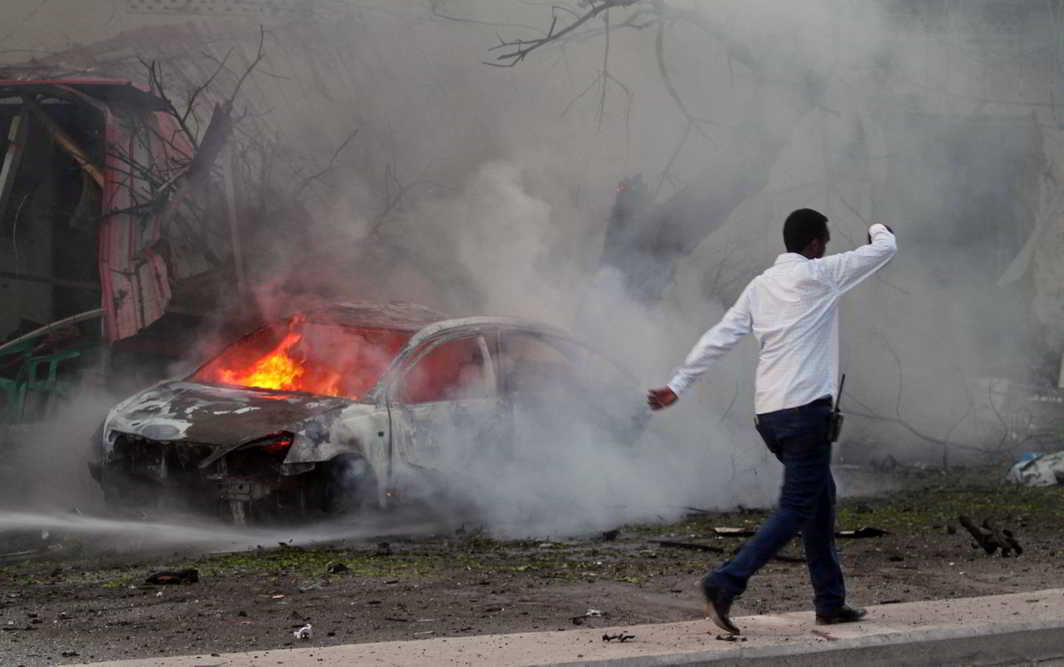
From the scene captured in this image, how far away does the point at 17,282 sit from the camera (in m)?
11.4

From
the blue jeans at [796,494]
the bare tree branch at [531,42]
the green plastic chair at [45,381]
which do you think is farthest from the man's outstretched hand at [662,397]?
the bare tree branch at [531,42]

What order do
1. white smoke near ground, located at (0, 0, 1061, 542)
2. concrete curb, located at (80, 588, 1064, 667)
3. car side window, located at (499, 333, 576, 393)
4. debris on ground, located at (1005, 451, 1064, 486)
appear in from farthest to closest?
white smoke near ground, located at (0, 0, 1061, 542) → debris on ground, located at (1005, 451, 1064, 486) → car side window, located at (499, 333, 576, 393) → concrete curb, located at (80, 588, 1064, 667)

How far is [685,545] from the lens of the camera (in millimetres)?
8148

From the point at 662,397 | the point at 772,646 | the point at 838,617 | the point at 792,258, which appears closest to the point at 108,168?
the point at 662,397

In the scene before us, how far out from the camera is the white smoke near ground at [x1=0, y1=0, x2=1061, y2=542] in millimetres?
12461

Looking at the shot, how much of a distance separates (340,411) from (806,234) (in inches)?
151

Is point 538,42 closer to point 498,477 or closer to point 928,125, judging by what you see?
point 928,125

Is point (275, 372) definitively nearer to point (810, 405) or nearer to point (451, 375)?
point (451, 375)

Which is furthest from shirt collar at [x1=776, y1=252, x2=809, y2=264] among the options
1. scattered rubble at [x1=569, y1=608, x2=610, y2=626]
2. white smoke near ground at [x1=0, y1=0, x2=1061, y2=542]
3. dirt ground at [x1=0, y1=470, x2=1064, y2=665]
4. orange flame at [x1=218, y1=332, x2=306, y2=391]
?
white smoke near ground at [x1=0, y1=0, x2=1061, y2=542]

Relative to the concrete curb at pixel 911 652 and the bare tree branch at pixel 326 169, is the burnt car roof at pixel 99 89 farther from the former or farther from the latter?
the concrete curb at pixel 911 652

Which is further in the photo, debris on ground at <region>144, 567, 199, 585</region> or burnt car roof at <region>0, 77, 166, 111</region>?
burnt car roof at <region>0, 77, 166, 111</region>

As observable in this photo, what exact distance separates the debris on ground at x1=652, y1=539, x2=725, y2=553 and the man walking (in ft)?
8.02

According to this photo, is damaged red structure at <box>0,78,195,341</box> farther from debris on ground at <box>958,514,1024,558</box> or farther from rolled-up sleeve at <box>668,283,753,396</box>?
rolled-up sleeve at <box>668,283,753,396</box>

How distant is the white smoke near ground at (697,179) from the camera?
12.5 metres
